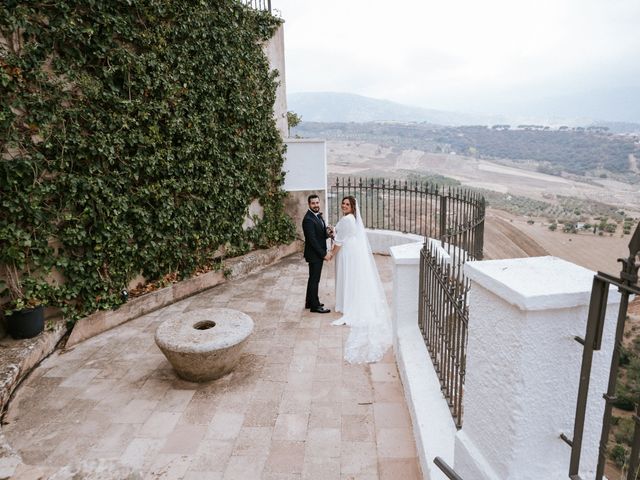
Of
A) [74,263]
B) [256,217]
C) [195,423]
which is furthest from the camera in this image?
[256,217]

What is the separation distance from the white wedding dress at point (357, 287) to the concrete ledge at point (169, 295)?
2534mm

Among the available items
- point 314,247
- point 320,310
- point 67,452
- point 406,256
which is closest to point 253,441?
point 67,452

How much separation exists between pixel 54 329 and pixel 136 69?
3852 mm

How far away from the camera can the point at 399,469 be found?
356 cm

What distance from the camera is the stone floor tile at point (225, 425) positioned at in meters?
4.04

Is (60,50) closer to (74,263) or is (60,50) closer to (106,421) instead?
(74,263)

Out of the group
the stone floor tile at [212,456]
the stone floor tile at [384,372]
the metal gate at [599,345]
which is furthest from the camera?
the stone floor tile at [384,372]

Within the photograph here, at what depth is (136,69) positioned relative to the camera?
6.45 m

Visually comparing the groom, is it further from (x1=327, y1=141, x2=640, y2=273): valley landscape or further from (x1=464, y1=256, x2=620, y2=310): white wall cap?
(x1=327, y1=141, x2=640, y2=273): valley landscape

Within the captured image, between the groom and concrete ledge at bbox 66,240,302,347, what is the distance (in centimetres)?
222

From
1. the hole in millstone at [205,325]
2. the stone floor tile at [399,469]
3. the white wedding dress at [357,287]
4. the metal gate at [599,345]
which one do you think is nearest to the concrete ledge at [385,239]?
the white wedding dress at [357,287]

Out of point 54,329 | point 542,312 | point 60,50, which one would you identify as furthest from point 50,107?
point 542,312

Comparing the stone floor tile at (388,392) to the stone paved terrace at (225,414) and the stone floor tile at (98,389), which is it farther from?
the stone floor tile at (98,389)

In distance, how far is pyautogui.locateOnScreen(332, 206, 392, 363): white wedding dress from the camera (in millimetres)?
6289
